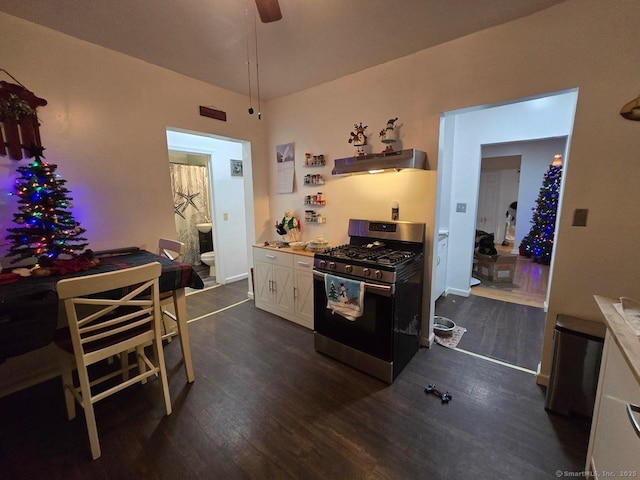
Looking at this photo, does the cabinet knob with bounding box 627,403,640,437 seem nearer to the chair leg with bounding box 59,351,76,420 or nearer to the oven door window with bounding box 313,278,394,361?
the oven door window with bounding box 313,278,394,361

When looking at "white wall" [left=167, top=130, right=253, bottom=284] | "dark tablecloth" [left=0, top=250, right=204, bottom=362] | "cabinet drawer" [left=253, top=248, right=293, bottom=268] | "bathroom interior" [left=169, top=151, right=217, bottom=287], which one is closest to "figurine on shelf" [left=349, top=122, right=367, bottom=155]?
"cabinet drawer" [left=253, top=248, right=293, bottom=268]

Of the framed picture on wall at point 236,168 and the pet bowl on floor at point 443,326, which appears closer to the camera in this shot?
the pet bowl on floor at point 443,326

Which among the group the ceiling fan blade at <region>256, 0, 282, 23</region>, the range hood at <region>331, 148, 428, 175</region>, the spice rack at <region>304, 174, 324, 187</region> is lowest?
the spice rack at <region>304, 174, 324, 187</region>

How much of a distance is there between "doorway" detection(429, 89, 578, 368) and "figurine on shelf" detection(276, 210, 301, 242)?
175cm

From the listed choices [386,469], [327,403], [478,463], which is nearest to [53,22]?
[327,403]

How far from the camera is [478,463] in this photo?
1.42m

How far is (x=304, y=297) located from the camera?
2842 mm

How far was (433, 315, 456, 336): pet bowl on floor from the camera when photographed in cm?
269

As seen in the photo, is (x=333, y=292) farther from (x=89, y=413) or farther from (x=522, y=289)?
(x=522, y=289)

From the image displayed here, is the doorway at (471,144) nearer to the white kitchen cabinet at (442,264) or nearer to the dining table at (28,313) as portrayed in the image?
the white kitchen cabinet at (442,264)

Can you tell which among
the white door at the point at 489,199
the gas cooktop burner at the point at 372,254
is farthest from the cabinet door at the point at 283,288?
the white door at the point at 489,199

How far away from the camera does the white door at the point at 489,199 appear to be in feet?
24.4

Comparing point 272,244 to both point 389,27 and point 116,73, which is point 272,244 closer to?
point 116,73

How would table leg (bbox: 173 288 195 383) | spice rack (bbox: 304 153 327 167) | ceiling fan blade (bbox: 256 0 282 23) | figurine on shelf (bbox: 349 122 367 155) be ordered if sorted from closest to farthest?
1. ceiling fan blade (bbox: 256 0 282 23)
2. table leg (bbox: 173 288 195 383)
3. figurine on shelf (bbox: 349 122 367 155)
4. spice rack (bbox: 304 153 327 167)
